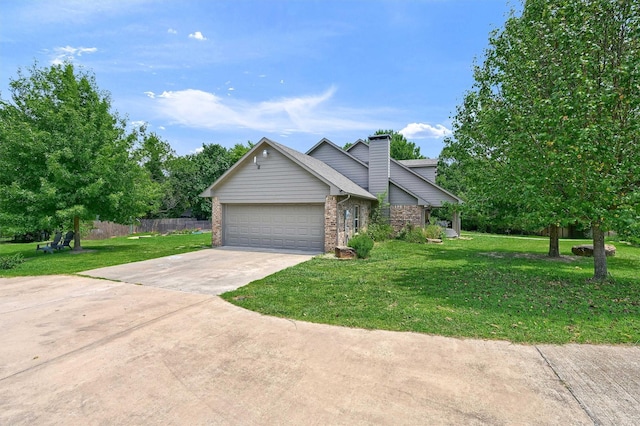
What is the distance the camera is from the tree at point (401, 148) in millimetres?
50062

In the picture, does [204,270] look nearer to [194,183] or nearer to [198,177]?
[198,177]

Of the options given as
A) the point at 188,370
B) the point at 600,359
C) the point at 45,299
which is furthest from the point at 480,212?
the point at 45,299

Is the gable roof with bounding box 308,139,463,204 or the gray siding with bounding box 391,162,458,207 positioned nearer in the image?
the gable roof with bounding box 308,139,463,204

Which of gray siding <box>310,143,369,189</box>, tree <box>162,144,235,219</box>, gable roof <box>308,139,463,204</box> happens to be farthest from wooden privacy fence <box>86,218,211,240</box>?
gray siding <box>310,143,369,189</box>

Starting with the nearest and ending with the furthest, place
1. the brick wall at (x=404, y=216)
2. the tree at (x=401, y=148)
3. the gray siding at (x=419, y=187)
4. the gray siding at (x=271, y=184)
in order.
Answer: the gray siding at (x=271, y=184) → the brick wall at (x=404, y=216) → the gray siding at (x=419, y=187) → the tree at (x=401, y=148)

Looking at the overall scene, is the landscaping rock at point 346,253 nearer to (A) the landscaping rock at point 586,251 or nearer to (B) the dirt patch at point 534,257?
(B) the dirt patch at point 534,257

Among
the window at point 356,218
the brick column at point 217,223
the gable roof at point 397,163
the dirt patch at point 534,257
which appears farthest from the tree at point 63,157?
the dirt patch at point 534,257

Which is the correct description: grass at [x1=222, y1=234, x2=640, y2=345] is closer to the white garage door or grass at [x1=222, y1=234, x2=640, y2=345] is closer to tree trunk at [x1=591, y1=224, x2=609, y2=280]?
tree trunk at [x1=591, y1=224, x2=609, y2=280]

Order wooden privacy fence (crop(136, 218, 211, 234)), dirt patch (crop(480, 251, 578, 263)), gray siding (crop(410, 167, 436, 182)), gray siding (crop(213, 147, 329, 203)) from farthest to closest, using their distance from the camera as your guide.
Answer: wooden privacy fence (crop(136, 218, 211, 234))
gray siding (crop(410, 167, 436, 182))
gray siding (crop(213, 147, 329, 203))
dirt patch (crop(480, 251, 578, 263))

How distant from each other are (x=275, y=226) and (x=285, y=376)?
11.1 metres

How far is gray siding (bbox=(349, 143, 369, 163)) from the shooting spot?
21.5 metres

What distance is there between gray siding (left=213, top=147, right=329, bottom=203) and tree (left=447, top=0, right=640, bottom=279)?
6816mm

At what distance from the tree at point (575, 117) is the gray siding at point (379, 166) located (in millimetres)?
9729

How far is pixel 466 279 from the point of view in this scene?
780 cm
